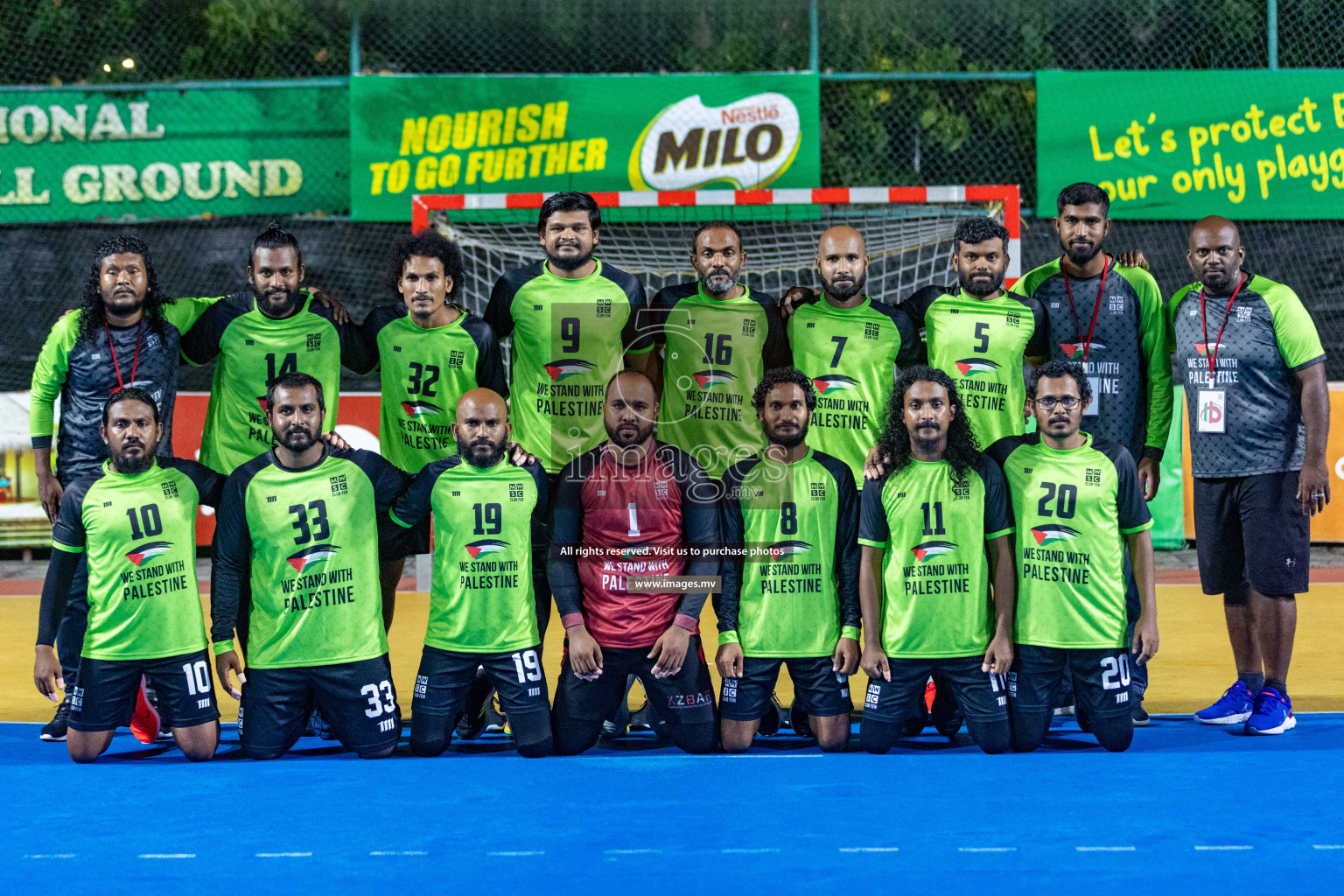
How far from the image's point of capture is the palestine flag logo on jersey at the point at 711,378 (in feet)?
18.3

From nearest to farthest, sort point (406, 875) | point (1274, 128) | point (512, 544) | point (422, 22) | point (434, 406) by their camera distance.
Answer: point (406, 875), point (512, 544), point (434, 406), point (1274, 128), point (422, 22)

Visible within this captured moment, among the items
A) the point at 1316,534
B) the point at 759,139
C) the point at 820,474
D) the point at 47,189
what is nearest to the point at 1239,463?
the point at 820,474

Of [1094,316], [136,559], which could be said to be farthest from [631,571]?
[1094,316]

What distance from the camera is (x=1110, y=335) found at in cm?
560

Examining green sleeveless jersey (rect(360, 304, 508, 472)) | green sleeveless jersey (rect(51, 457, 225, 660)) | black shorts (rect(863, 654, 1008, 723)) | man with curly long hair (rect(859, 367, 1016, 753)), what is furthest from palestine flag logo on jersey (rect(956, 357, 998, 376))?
green sleeveless jersey (rect(51, 457, 225, 660))

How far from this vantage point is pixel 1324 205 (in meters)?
11.8

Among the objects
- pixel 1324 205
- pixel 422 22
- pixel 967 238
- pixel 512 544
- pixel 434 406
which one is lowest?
pixel 512 544

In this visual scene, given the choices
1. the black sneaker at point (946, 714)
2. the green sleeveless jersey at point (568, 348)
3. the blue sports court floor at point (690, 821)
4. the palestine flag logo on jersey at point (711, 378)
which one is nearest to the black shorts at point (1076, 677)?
the blue sports court floor at point (690, 821)

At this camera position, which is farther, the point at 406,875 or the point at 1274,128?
the point at 1274,128

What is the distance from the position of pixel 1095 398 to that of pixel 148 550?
153 inches

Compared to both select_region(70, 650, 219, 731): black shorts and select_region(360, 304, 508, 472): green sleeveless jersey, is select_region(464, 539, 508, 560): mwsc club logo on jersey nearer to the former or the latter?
select_region(360, 304, 508, 472): green sleeveless jersey

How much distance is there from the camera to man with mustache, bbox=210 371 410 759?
15.9 ft

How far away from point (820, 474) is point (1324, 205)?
8.86m

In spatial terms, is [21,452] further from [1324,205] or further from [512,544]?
[1324,205]
